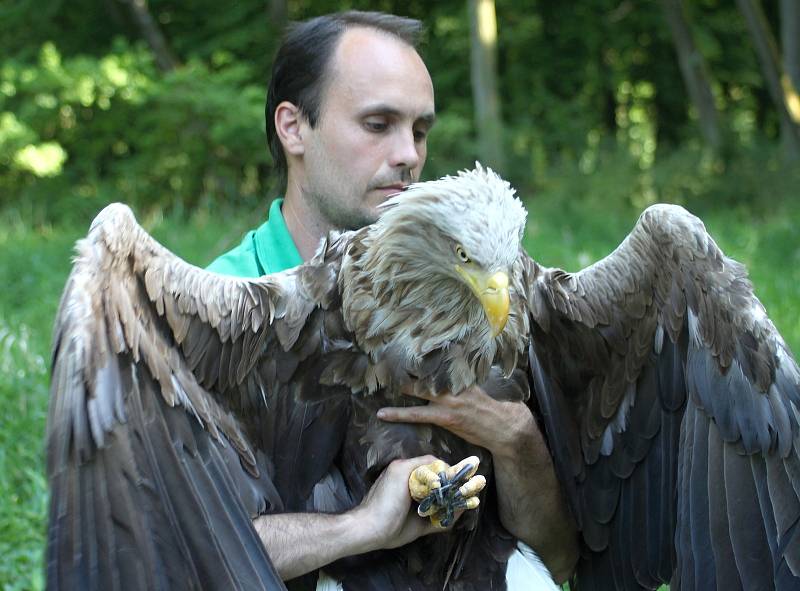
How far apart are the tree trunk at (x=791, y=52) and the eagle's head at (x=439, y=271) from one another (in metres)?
10.4

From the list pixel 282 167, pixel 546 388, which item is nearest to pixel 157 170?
pixel 282 167

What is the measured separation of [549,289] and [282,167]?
1.36 m

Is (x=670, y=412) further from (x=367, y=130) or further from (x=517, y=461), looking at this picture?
(x=367, y=130)

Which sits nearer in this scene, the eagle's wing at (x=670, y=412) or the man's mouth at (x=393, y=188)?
the eagle's wing at (x=670, y=412)

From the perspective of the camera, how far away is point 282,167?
4.30 metres

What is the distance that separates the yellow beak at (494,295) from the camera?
279 centimetres

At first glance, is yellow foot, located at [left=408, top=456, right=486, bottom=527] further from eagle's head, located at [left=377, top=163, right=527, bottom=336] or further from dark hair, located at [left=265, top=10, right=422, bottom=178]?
dark hair, located at [left=265, top=10, right=422, bottom=178]

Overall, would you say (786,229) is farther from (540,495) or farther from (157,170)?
(157,170)

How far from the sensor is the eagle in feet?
9.02

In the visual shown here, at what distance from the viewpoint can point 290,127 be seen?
4.03m

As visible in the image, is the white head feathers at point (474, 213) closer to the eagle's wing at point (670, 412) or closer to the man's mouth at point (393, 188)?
the eagle's wing at point (670, 412)

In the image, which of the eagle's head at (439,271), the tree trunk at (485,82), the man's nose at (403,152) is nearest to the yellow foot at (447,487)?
the eagle's head at (439,271)

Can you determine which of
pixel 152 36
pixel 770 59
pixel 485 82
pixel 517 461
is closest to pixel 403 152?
pixel 517 461

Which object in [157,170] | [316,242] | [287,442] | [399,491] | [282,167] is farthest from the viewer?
[157,170]
